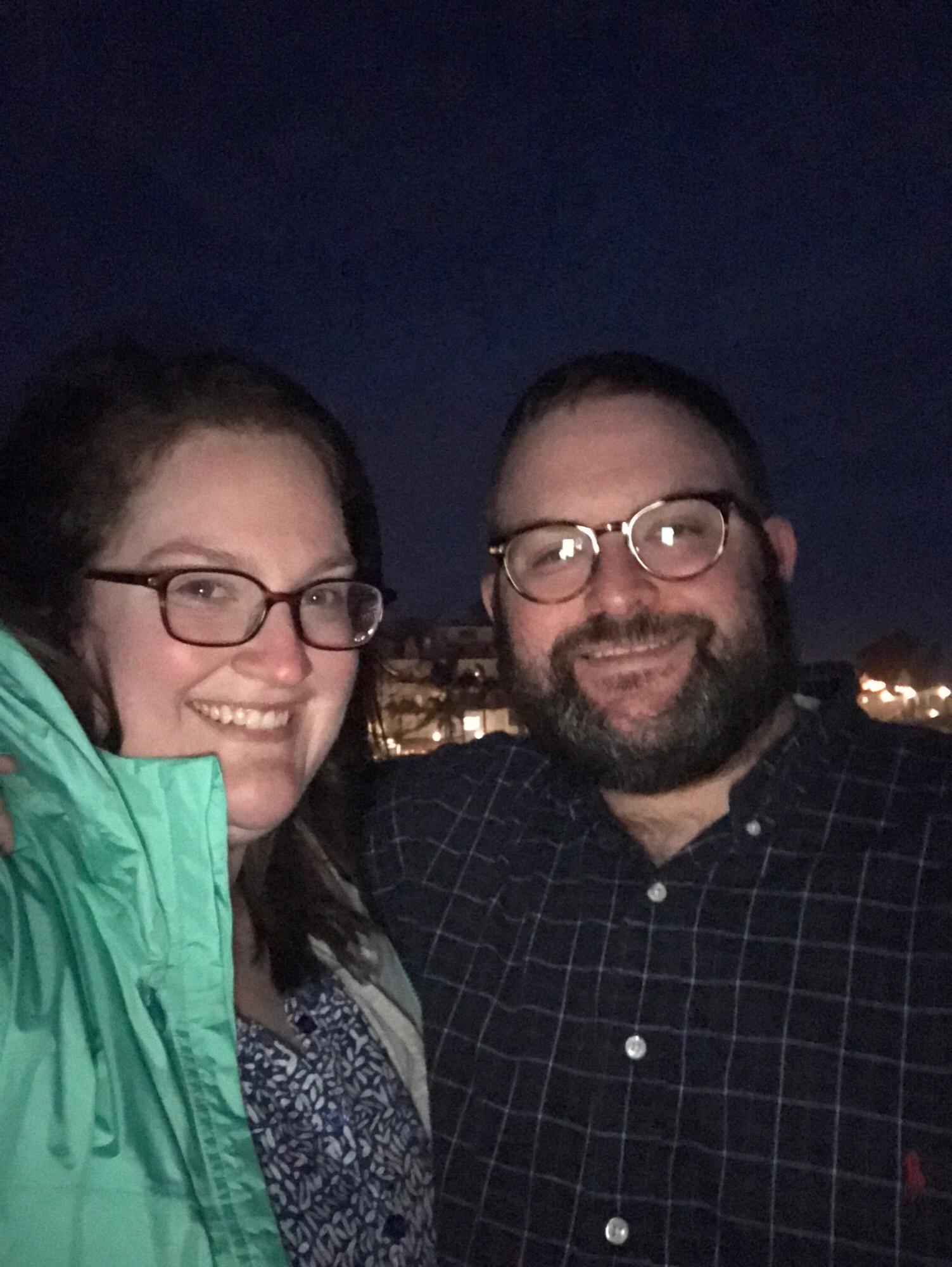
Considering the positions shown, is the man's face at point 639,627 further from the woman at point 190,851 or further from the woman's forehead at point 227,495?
the woman's forehead at point 227,495

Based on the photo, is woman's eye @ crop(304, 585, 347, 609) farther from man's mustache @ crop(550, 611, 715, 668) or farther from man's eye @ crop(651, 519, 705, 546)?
man's eye @ crop(651, 519, 705, 546)

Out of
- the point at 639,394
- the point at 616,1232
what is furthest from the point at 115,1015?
the point at 639,394

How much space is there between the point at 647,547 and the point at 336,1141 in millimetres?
1534

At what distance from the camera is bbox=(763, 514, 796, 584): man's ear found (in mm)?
2324

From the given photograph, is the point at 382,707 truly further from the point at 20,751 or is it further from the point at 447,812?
the point at 20,751

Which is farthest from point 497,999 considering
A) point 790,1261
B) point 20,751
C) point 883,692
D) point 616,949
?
point 883,692

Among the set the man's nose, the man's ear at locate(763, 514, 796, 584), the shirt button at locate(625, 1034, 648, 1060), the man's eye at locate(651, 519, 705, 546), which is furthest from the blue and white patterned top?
the man's ear at locate(763, 514, 796, 584)

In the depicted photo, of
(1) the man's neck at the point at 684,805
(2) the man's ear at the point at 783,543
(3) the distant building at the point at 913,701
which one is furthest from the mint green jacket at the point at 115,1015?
(3) the distant building at the point at 913,701

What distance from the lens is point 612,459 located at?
2146 mm

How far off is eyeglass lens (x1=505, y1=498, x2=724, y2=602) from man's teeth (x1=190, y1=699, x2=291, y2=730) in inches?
30.6

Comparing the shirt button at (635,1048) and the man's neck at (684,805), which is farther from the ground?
the man's neck at (684,805)

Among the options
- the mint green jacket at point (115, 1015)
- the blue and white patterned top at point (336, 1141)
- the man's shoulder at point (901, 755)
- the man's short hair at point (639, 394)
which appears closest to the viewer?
the mint green jacket at point (115, 1015)

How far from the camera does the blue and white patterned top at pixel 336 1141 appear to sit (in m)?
1.47

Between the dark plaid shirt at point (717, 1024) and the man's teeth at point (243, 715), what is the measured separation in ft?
2.27
